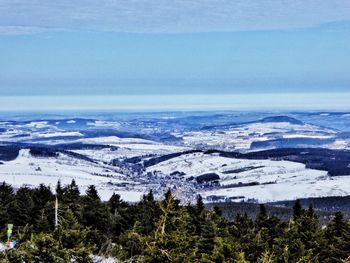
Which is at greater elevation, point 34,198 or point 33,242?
point 33,242

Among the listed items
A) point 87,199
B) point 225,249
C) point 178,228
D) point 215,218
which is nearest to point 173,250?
point 178,228

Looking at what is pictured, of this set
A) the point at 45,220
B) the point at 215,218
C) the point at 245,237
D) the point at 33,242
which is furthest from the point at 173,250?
the point at 215,218

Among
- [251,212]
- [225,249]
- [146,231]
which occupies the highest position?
[225,249]

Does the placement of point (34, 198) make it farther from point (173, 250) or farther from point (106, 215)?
point (173, 250)

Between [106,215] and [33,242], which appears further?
[106,215]

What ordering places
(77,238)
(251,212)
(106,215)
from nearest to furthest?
(77,238) → (106,215) → (251,212)

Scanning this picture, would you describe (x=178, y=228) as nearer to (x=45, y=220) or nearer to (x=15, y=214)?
(x=45, y=220)

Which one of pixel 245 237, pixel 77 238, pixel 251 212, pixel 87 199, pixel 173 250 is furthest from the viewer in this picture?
pixel 251 212
